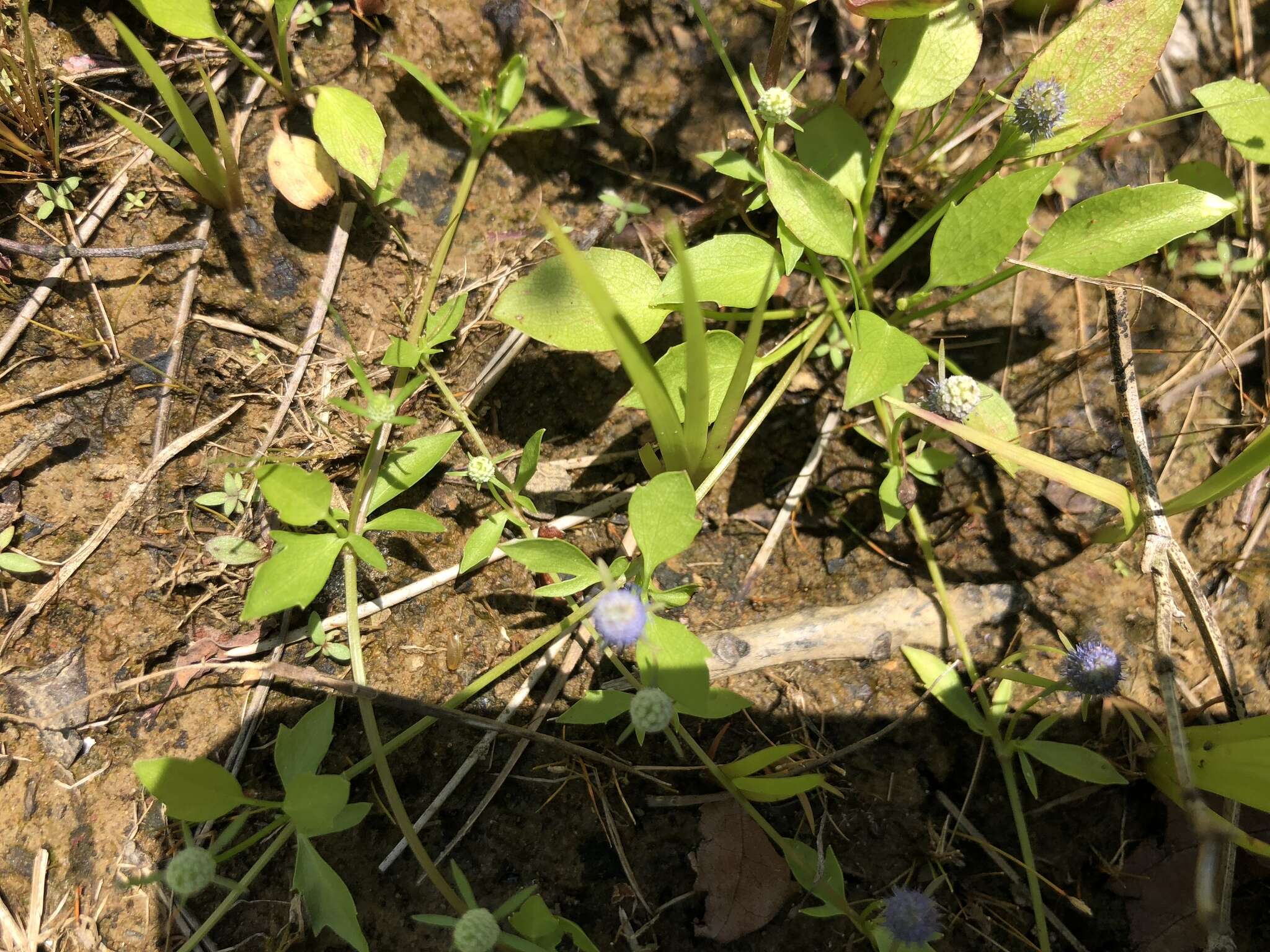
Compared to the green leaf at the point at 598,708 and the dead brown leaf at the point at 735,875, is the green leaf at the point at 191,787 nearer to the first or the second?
the green leaf at the point at 598,708

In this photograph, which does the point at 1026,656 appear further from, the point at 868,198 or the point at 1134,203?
the point at 868,198

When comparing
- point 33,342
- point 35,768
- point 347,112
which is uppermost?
point 347,112

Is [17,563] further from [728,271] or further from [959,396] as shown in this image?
[959,396]

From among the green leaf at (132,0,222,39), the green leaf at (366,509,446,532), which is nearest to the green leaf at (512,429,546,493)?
the green leaf at (366,509,446,532)

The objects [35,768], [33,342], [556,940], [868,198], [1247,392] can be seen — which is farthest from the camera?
[1247,392]

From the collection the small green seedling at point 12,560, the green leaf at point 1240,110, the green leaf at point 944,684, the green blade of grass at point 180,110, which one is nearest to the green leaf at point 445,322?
the green blade of grass at point 180,110

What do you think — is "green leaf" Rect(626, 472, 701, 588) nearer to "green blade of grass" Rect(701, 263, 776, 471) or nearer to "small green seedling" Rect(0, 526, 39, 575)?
"green blade of grass" Rect(701, 263, 776, 471)

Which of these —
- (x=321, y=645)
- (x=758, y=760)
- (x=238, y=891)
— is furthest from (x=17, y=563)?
(x=758, y=760)

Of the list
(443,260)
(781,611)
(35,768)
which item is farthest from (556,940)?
(443,260)
